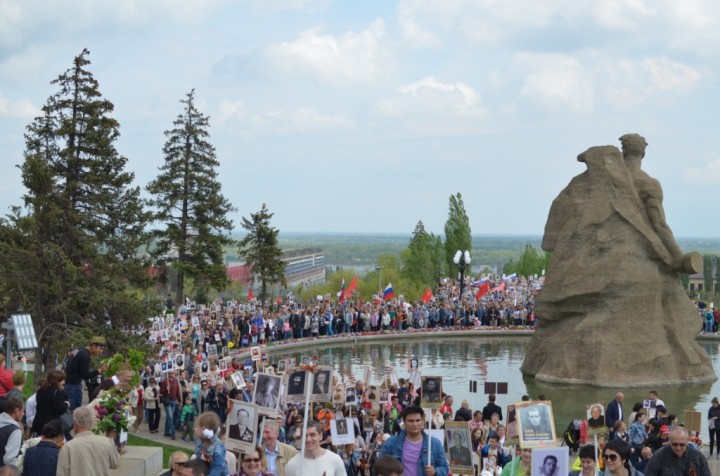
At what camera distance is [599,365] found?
26547mm

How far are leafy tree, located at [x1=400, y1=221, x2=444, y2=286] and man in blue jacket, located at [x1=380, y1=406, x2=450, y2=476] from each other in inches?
2710

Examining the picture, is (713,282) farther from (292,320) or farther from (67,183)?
(67,183)

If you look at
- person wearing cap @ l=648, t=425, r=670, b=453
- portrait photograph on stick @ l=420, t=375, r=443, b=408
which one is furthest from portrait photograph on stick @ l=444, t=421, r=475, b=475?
person wearing cap @ l=648, t=425, r=670, b=453

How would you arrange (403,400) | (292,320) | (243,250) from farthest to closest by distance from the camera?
1. (243,250)
2. (292,320)
3. (403,400)

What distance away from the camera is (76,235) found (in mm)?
27250

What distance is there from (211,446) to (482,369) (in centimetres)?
2276

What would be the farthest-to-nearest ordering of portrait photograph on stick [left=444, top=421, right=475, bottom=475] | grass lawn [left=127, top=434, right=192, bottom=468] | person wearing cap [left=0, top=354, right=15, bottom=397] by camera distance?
1. grass lawn [left=127, top=434, right=192, bottom=468]
2. person wearing cap [left=0, top=354, right=15, bottom=397]
3. portrait photograph on stick [left=444, top=421, right=475, bottom=475]

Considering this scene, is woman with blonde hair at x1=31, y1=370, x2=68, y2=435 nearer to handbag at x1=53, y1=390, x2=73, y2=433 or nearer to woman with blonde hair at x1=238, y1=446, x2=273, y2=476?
handbag at x1=53, y1=390, x2=73, y2=433

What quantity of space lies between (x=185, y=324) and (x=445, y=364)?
339 inches

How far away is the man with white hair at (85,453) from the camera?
349 inches

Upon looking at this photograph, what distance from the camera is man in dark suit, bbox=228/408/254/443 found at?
31.8 feet

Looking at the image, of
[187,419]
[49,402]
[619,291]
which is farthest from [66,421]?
[619,291]

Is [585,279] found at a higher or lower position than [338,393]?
higher

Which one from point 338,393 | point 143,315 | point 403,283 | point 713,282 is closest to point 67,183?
point 143,315
